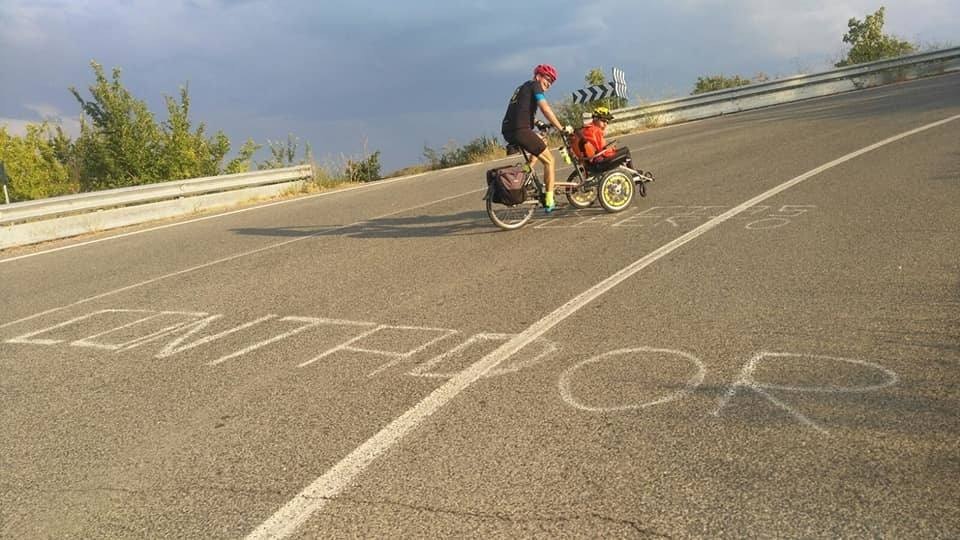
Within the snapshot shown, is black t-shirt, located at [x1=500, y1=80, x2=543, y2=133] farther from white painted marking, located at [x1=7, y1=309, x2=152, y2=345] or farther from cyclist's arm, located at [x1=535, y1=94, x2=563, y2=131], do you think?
white painted marking, located at [x1=7, y1=309, x2=152, y2=345]

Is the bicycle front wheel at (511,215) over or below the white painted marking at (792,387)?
over

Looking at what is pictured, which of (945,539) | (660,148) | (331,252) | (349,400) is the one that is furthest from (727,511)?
(660,148)

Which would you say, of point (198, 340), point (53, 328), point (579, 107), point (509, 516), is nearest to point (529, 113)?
point (198, 340)

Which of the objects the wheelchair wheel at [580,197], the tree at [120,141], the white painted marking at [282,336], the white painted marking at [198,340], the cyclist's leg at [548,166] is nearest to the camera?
the white painted marking at [282,336]

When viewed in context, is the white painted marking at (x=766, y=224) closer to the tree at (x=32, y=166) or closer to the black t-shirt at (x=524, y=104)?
the black t-shirt at (x=524, y=104)

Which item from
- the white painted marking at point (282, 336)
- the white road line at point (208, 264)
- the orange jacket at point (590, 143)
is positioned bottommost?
the white painted marking at point (282, 336)

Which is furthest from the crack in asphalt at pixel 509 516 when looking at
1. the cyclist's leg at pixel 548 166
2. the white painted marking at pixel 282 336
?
the cyclist's leg at pixel 548 166

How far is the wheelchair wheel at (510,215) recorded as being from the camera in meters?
9.45

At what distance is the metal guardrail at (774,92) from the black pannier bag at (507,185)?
15.4 m

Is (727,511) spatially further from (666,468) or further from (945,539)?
(945,539)

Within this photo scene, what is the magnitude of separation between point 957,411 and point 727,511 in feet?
4.81

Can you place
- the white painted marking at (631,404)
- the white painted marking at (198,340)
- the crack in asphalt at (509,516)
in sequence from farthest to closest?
the white painted marking at (198,340) < the white painted marking at (631,404) < the crack in asphalt at (509,516)

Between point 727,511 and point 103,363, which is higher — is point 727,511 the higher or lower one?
the lower one

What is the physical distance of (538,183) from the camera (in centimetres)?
959
